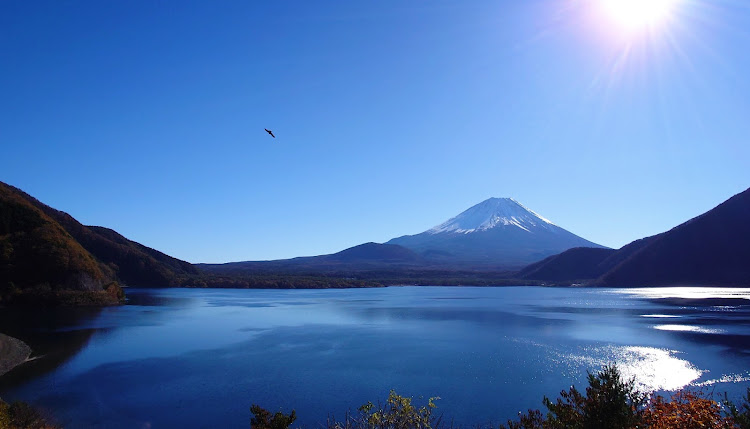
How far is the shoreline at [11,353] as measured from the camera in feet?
44.3

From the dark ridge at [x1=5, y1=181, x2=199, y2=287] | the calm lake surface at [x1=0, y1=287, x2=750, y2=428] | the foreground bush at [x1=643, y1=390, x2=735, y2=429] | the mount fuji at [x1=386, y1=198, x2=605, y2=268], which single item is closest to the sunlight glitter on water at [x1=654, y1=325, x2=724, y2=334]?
the calm lake surface at [x1=0, y1=287, x2=750, y2=428]

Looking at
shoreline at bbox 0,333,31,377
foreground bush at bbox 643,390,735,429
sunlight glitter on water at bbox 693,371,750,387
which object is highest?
foreground bush at bbox 643,390,735,429

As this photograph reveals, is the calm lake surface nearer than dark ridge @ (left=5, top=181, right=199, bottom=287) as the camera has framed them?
Yes

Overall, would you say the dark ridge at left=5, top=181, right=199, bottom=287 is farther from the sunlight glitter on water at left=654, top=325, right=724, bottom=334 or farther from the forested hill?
the sunlight glitter on water at left=654, top=325, right=724, bottom=334

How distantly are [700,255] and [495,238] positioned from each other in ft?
244

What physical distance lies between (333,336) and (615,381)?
18.0 meters

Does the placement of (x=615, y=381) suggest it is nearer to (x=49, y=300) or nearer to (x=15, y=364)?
(x=15, y=364)

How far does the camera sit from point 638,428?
4074mm

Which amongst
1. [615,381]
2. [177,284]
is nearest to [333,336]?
[615,381]

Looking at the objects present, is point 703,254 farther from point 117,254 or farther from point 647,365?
point 117,254

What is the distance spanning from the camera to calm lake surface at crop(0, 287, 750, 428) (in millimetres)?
10570

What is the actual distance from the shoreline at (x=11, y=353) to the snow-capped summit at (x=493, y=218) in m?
134

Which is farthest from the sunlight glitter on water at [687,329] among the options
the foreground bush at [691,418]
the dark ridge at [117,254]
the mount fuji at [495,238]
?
the mount fuji at [495,238]

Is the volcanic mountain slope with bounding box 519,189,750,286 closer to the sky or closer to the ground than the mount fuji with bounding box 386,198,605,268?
closer to the ground
